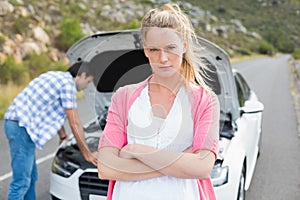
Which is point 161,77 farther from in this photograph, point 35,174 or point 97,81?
point 35,174

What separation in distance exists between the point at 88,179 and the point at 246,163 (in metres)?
1.71

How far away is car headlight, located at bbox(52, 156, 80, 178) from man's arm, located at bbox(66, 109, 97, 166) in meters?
0.14

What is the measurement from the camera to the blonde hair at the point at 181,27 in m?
1.71

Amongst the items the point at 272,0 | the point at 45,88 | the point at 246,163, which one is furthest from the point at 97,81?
the point at 272,0

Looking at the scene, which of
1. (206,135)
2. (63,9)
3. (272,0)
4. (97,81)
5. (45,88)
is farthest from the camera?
(272,0)

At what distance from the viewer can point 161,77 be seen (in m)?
1.80

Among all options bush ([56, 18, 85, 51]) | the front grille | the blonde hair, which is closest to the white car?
the front grille

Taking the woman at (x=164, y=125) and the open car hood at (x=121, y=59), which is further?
the open car hood at (x=121, y=59)

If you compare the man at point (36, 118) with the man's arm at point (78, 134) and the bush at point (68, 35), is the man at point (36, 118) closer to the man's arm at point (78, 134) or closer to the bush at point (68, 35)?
the man's arm at point (78, 134)

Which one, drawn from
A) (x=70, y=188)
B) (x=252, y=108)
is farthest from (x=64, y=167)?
(x=252, y=108)

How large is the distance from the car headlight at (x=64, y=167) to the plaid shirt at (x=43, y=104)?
1.14 ft

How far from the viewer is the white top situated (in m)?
1.78

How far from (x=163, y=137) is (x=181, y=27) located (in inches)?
19.6

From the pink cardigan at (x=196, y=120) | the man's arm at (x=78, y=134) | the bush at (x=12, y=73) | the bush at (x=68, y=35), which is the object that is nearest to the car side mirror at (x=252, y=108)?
the man's arm at (x=78, y=134)
